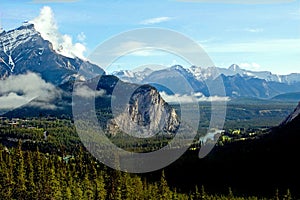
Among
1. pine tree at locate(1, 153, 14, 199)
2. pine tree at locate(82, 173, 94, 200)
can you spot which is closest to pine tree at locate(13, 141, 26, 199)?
pine tree at locate(1, 153, 14, 199)

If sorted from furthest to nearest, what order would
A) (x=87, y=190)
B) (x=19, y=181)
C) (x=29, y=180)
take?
(x=87, y=190) < (x=29, y=180) < (x=19, y=181)

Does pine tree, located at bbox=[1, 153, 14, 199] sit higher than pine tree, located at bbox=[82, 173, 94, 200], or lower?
higher

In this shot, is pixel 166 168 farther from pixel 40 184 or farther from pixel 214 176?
pixel 40 184

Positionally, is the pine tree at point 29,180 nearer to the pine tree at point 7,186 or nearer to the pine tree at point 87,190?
the pine tree at point 7,186

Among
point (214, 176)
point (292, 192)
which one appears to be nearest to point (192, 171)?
point (214, 176)

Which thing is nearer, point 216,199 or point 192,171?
point 216,199

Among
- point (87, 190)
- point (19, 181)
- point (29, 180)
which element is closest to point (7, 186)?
point (19, 181)

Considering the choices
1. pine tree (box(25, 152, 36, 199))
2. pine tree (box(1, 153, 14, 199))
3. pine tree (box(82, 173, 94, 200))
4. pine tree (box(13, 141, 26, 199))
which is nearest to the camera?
pine tree (box(1, 153, 14, 199))

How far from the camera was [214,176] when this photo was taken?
6796 inches

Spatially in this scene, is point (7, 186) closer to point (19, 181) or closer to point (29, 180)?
point (19, 181)

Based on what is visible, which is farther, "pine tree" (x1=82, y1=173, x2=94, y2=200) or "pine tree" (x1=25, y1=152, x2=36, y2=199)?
"pine tree" (x1=82, y1=173, x2=94, y2=200)

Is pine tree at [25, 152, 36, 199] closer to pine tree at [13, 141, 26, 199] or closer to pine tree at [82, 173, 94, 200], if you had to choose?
pine tree at [13, 141, 26, 199]

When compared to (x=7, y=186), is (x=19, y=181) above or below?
above

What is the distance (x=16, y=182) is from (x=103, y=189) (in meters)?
19.4
